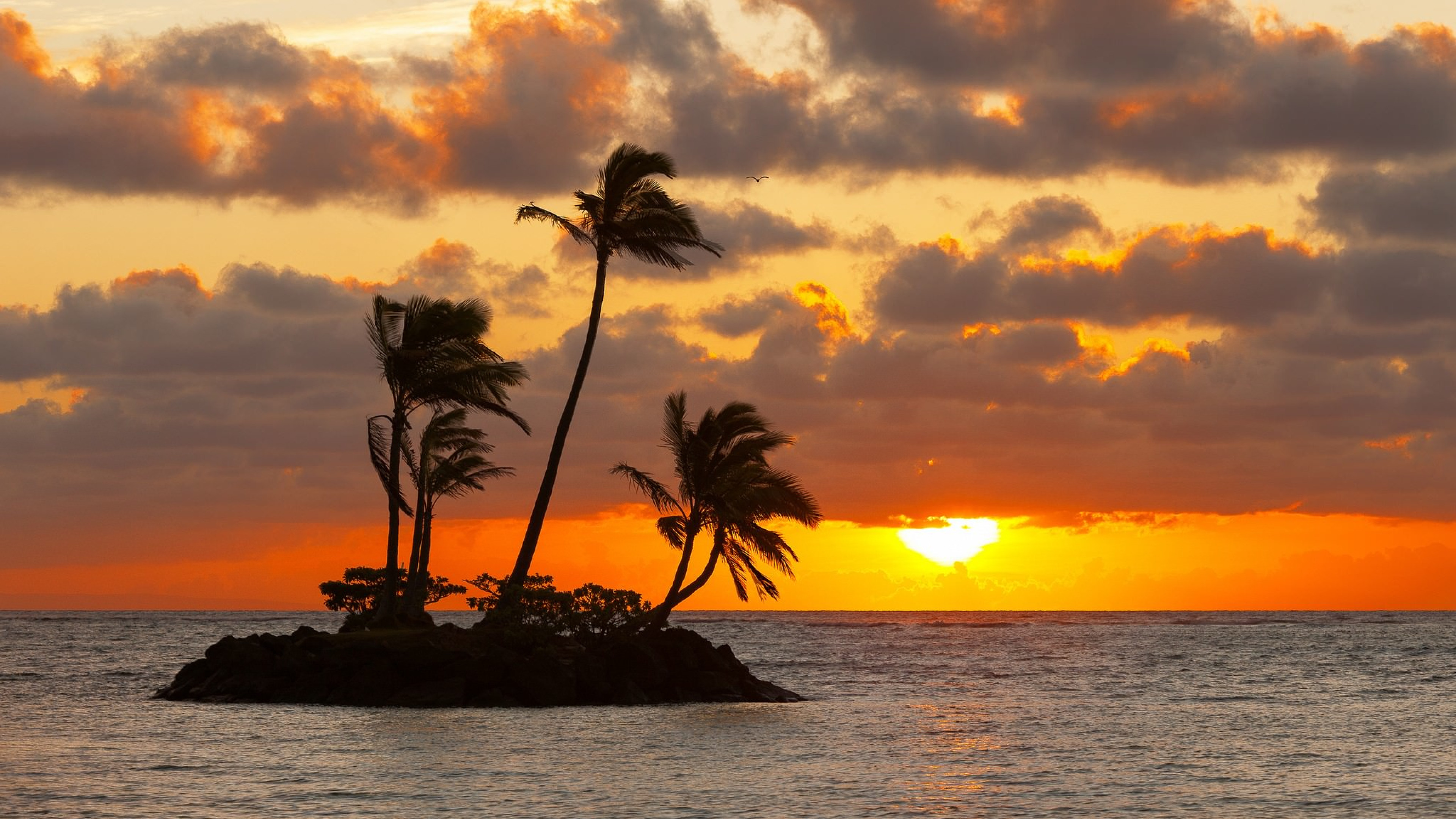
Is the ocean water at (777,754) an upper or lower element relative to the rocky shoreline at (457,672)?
lower

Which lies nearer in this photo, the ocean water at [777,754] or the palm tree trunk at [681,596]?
the ocean water at [777,754]

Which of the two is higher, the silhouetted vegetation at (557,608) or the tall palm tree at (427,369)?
the tall palm tree at (427,369)

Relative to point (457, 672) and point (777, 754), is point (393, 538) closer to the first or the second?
point (457, 672)

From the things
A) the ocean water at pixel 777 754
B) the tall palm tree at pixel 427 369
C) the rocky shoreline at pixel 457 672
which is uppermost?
the tall palm tree at pixel 427 369

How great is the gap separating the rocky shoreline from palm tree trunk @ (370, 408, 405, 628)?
1050 millimetres

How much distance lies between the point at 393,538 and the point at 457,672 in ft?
18.2

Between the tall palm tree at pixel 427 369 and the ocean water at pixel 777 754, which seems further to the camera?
the tall palm tree at pixel 427 369

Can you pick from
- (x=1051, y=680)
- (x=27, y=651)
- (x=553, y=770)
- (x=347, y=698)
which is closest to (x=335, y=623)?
(x=27, y=651)

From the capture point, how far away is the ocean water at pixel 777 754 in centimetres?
2472

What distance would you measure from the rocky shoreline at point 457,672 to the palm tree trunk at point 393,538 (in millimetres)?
1050

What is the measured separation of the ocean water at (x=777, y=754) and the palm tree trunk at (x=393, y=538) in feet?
19.0

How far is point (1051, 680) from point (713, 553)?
2293 centimetres

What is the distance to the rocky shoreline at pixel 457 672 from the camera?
135 ft

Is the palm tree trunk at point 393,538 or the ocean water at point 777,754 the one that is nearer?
the ocean water at point 777,754
